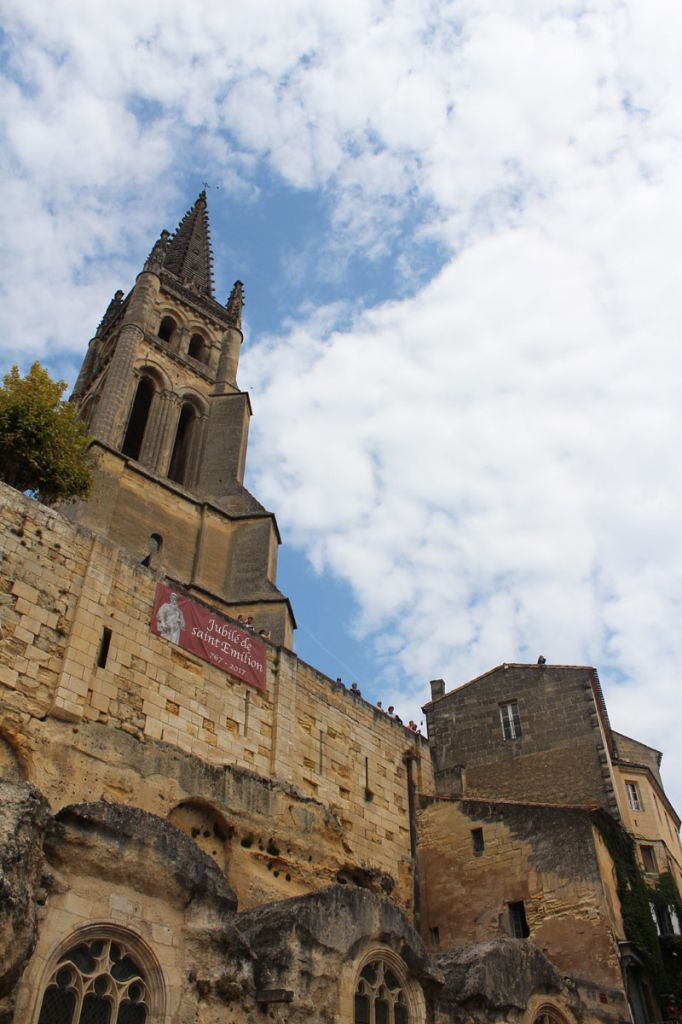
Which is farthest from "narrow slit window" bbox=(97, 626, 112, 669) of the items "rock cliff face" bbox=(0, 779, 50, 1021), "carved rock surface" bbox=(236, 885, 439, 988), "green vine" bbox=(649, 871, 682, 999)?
"green vine" bbox=(649, 871, 682, 999)

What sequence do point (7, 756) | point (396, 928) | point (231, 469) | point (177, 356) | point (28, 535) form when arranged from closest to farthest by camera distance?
1. point (396, 928)
2. point (7, 756)
3. point (28, 535)
4. point (231, 469)
5. point (177, 356)

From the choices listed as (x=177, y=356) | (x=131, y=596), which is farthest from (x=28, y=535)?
(x=177, y=356)

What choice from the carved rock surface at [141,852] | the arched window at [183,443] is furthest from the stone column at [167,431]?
the carved rock surface at [141,852]

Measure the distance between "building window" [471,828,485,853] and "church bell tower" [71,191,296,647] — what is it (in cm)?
665

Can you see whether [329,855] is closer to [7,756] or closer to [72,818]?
[7,756]

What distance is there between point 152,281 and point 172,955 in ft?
95.0

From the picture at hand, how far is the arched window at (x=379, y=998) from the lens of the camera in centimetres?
880

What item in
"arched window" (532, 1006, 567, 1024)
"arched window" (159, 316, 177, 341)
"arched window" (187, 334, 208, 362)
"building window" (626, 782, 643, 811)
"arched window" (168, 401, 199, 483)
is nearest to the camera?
"arched window" (532, 1006, 567, 1024)

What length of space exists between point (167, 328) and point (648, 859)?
24579mm

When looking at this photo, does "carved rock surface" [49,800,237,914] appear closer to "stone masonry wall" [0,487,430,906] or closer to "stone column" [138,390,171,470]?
"stone masonry wall" [0,487,430,906]

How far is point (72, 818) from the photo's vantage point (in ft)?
23.5

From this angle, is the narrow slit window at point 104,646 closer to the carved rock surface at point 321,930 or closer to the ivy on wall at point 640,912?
the carved rock surface at point 321,930

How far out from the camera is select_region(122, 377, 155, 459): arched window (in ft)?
96.8

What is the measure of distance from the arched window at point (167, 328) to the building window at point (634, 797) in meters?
22.6
